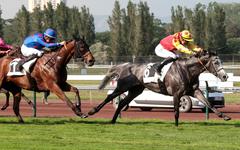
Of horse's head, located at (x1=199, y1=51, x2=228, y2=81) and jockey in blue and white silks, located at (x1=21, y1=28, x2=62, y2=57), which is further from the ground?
jockey in blue and white silks, located at (x1=21, y1=28, x2=62, y2=57)

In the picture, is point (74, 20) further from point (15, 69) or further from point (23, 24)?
point (15, 69)

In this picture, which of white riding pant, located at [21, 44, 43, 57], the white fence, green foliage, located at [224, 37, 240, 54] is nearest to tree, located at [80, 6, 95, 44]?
green foliage, located at [224, 37, 240, 54]

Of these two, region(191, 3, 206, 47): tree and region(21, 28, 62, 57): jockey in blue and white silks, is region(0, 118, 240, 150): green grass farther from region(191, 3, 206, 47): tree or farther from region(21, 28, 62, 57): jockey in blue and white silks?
region(191, 3, 206, 47): tree

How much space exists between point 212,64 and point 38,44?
4307 millimetres

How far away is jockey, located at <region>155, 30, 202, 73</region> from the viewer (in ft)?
52.4

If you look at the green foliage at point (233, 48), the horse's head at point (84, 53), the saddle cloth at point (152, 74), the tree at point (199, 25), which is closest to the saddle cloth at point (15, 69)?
the horse's head at point (84, 53)

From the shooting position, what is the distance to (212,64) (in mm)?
15852

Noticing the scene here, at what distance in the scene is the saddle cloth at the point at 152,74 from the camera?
53.1ft

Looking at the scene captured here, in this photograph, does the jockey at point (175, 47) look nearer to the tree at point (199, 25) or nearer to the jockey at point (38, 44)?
the jockey at point (38, 44)

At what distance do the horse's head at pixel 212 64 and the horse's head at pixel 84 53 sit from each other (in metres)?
2.62

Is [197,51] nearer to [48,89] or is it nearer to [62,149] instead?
[48,89]

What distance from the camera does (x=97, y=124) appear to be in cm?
1614

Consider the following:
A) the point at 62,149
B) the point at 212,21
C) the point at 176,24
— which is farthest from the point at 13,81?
the point at 212,21

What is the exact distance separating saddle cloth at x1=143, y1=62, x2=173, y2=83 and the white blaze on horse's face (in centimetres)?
107
